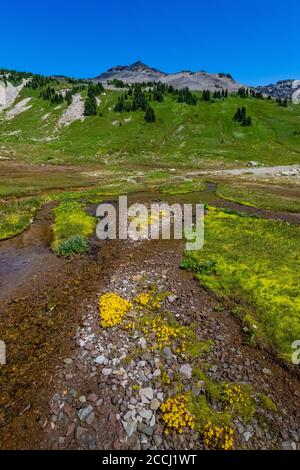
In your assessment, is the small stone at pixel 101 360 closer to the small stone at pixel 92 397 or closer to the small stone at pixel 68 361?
the small stone at pixel 68 361

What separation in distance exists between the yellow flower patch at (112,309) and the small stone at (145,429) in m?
6.28

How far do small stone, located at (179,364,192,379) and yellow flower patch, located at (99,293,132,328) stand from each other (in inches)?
186

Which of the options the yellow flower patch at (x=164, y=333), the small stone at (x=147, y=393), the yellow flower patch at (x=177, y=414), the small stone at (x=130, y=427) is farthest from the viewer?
the yellow flower patch at (x=164, y=333)

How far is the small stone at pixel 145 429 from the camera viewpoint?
11.8 m

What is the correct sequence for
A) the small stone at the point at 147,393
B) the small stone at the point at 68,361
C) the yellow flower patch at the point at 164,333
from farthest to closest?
the yellow flower patch at the point at 164,333 < the small stone at the point at 68,361 < the small stone at the point at 147,393

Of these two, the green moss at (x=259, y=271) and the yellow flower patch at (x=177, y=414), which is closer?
the yellow flower patch at (x=177, y=414)

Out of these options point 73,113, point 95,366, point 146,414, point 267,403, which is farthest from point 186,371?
point 73,113

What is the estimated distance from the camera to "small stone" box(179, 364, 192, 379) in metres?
14.4

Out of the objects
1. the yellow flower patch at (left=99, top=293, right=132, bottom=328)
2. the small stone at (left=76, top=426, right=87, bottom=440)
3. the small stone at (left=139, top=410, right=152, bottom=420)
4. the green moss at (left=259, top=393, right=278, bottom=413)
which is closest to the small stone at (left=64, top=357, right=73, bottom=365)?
the yellow flower patch at (left=99, top=293, right=132, bottom=328)

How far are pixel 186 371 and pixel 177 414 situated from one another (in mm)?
2388

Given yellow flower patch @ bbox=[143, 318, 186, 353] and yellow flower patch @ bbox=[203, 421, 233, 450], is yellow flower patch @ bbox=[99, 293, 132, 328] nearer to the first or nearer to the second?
yellow flower patch @ bbox=[143, 318, 186, 353]

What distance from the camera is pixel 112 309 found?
1914cm

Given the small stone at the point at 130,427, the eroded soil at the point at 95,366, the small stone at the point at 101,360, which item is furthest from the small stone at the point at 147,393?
the small stone at the point at 101,360

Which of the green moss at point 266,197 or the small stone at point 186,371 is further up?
the green moss at point 266,197
